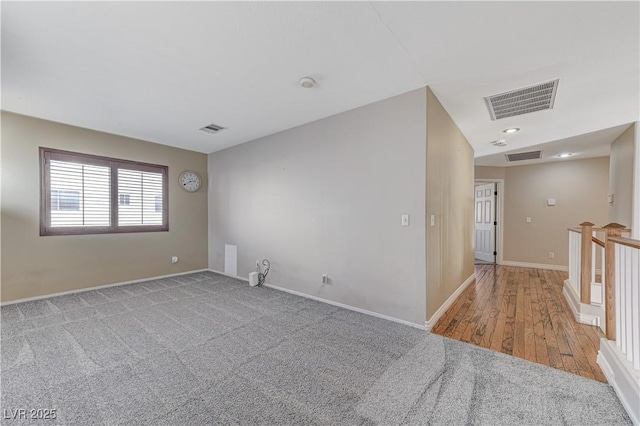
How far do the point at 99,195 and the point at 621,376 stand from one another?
6.20 meters

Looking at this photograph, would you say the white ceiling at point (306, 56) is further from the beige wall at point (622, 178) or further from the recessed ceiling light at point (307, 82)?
the beige wall at point (622, 178)

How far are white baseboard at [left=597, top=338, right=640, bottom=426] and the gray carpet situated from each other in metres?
0.06

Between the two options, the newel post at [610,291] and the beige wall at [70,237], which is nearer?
the newel post at [610,291]

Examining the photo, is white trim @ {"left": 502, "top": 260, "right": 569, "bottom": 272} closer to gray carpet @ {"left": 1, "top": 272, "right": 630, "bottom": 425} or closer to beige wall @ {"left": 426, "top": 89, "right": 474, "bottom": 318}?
beige wall @ {"left": 426, "top": 89, "right": 474, "bottom": 318}

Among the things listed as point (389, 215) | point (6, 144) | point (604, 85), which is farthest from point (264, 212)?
point (604, 85)

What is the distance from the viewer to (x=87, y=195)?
407 cm

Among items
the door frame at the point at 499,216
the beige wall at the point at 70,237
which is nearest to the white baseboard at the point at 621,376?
the door frame at the point at 499,216

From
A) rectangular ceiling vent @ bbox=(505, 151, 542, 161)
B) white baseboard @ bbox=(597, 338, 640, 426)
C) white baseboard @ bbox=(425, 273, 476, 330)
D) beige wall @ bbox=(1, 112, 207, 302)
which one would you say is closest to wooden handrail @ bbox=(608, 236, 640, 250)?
white baseboard @ bbox=(597, 338, 640, 426)

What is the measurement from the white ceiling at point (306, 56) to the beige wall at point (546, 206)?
2321 mm

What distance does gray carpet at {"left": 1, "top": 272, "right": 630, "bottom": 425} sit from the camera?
1.57 metres

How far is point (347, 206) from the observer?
3.29 meters

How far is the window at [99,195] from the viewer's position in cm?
376

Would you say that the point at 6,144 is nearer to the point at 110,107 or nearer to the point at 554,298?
the point at 110,107

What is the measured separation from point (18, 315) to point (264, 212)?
10.4ft
